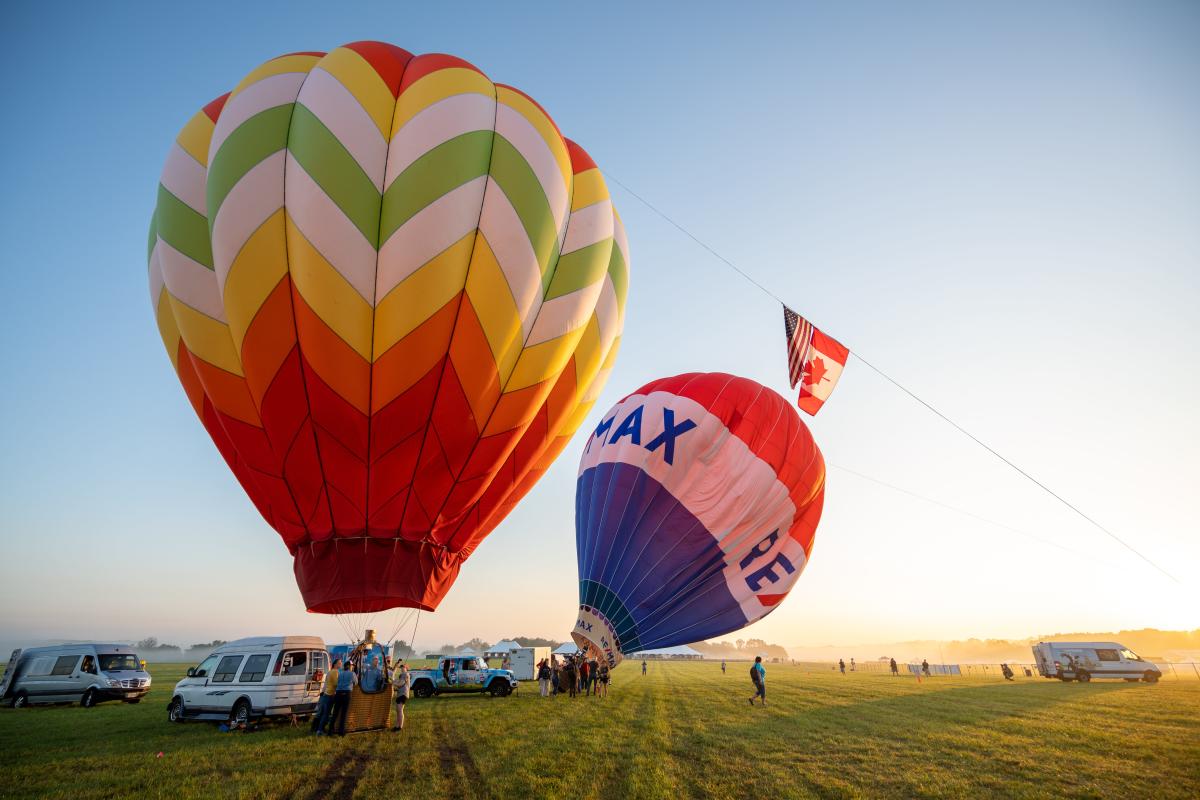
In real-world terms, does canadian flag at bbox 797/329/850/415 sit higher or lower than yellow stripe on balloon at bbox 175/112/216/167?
lower

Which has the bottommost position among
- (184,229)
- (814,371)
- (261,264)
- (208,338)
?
(208,338)

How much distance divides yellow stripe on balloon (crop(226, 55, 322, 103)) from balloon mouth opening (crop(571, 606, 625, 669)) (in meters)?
12.0

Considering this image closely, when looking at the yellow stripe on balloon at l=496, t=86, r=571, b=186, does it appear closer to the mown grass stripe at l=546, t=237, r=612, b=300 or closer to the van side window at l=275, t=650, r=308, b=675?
the mown grass stripe at l=546, t=237, r=612, b=300

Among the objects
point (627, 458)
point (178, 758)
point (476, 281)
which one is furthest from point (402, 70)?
point (178, 758)

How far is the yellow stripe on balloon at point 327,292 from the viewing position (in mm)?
7953

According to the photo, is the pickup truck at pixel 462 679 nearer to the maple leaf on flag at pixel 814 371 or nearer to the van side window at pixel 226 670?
the van side window at pixel 226 670

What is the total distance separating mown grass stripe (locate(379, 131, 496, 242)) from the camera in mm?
8141

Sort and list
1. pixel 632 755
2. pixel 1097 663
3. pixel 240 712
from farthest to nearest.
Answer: pixel 1097 663 → pixel 240 712 → pixel 632 755

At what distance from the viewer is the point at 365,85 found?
28.5ft

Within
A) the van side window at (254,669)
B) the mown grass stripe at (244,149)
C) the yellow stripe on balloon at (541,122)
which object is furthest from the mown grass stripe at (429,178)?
the van side window at (254,669)

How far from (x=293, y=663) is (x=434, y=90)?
10.2m

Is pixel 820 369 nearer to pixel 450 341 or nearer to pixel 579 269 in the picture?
pixel 579 269

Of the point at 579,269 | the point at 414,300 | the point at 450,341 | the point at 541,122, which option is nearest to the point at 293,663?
the point at 450,341

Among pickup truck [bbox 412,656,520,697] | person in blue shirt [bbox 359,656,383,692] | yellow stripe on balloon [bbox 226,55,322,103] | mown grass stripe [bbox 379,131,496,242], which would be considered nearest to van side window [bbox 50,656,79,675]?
pickup truck [bbox 412,656,520,697]
